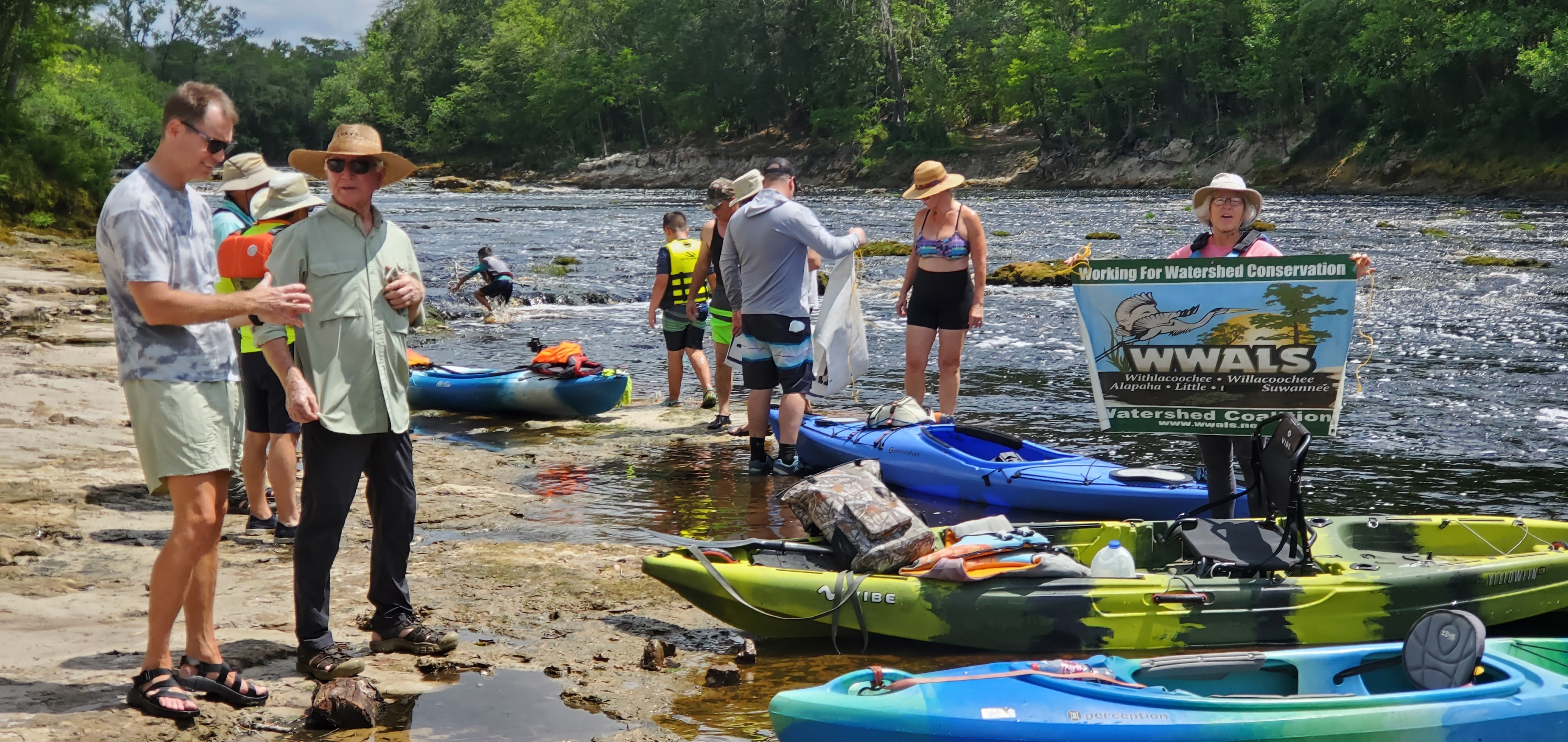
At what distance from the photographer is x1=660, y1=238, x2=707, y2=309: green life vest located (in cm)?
974

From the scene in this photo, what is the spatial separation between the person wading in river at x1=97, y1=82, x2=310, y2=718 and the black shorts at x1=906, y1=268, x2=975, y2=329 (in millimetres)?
4897

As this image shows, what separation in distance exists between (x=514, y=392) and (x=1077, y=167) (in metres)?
48.8

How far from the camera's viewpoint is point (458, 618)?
202 inches

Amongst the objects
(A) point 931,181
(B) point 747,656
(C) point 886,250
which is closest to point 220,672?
(B) point 747,656

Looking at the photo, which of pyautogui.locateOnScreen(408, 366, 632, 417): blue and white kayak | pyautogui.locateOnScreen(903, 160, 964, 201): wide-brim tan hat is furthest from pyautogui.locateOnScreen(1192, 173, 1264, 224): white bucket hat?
pyautogui.locateOnScreen(408, 366, 632, 417): blue and white kayak

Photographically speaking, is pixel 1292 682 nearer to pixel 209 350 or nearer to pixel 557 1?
pixel 209 350

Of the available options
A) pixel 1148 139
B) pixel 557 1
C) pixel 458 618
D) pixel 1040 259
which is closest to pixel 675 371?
pixel 458 618

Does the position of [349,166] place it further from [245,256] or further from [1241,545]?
[1241,545]

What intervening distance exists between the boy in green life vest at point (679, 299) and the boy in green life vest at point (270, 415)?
3772 millimetres

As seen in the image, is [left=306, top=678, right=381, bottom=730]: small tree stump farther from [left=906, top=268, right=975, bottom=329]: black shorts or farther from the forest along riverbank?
[left=906, top=268, right=975, bottom=329]: black shorts

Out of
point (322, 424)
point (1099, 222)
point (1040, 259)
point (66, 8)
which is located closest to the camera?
point (322, 424)

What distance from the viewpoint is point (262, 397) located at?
233 inches

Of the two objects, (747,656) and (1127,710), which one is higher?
(1127,710)

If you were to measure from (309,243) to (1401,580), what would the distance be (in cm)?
410
